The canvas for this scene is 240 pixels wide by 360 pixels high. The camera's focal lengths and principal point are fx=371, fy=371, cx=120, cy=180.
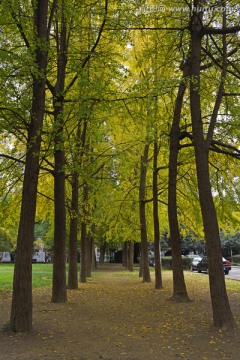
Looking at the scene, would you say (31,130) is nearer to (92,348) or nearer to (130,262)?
(92,348)

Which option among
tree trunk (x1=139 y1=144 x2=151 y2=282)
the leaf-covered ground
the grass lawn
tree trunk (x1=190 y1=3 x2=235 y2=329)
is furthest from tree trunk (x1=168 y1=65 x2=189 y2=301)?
the grass lawn

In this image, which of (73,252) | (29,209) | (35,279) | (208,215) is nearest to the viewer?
(29,209)

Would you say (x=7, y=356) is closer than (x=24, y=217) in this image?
Yes

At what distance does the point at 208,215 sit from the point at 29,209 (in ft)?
12.4

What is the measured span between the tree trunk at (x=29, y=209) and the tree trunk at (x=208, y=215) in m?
3.29

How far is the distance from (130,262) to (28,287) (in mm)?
24724

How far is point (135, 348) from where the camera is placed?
613 centimetres

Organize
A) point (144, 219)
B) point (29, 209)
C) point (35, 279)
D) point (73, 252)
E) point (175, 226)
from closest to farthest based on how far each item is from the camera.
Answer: point (29, 209) < point (175, 226) < point (73, 252) < point (144, 219) < point (35, 279)

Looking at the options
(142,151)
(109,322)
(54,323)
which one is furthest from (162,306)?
(142,151)

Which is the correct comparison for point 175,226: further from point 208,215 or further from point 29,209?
Answer: point 29,209

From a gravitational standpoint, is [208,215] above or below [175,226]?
below

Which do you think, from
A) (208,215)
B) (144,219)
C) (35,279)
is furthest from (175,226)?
(35,279)

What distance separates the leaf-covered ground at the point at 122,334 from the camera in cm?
582

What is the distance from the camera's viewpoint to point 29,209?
749 cm
